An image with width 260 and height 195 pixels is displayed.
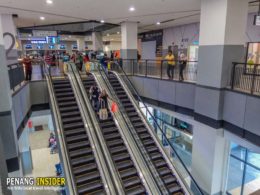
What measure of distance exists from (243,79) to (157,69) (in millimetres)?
5677

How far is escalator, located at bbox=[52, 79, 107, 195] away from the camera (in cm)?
689

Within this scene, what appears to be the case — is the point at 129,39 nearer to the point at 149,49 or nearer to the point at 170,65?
the point at 170,65

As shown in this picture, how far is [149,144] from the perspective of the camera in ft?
28.5

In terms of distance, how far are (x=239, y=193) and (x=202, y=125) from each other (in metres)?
3.83

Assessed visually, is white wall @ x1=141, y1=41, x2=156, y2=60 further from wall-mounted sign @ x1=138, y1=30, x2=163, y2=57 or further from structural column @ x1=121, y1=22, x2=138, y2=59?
structural column @ x1=121, y1=22, x2=138, y2=59

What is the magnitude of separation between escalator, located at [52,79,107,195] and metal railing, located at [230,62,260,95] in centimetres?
612

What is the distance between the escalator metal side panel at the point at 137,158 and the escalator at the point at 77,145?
153 cm

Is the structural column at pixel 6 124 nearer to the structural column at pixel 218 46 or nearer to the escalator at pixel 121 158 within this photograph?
the escalator at pixel 121 158

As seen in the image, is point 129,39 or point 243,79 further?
point 129,39

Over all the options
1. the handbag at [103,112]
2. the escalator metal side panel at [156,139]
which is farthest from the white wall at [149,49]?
the handbag at [103,112]

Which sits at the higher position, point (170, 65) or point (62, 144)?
point (170, 65)

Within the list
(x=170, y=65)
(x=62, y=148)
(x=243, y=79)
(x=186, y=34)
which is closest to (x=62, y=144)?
(x=62, y=148)

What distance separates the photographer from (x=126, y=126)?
906 cm

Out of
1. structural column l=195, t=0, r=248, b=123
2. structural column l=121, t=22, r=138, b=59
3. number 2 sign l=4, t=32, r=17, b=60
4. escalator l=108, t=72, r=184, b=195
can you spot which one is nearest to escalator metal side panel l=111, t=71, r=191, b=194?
escalator l=108, t=72, r=184, b=195
